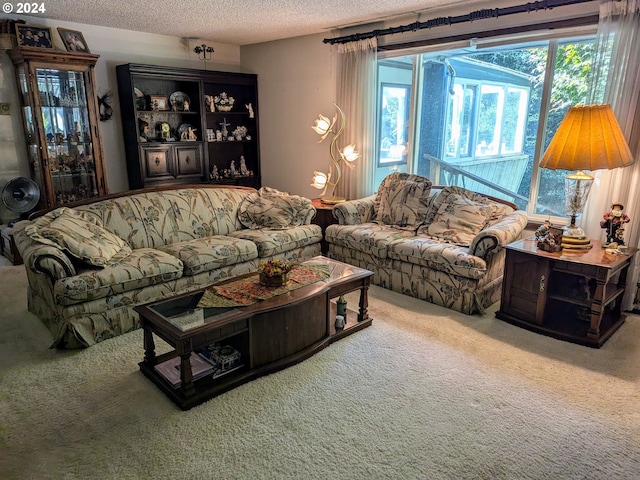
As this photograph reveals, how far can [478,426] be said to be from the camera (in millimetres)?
2164

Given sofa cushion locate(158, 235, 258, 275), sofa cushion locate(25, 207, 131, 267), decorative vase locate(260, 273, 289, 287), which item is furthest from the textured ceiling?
decorative vase locate(260, 273, 289, 287)

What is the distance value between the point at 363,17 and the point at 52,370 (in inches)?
156

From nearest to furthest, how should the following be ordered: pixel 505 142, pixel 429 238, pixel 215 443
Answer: pixel 215 443, pixel 429 238, pixel 505 142

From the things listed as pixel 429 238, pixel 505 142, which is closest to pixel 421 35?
pixel 505 142

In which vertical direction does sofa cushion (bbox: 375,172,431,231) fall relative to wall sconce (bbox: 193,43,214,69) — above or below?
below

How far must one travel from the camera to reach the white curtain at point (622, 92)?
10.2ft

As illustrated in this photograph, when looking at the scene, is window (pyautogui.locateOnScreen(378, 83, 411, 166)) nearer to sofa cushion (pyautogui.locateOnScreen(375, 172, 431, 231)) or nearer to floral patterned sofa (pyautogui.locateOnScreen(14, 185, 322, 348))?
sofa cushion (pyautogui.locateOnScreen(375, 172, 431, 231))

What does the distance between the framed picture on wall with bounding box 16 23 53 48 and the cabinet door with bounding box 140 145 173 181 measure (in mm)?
1299

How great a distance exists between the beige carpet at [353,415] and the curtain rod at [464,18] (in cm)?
250

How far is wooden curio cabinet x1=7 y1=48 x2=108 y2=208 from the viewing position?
430cm

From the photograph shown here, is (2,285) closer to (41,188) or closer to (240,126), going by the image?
(41,188)

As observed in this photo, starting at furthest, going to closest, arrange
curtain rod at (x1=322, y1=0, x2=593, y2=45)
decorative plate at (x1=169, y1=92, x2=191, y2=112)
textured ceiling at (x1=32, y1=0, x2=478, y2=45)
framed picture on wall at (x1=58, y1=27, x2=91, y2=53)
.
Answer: decorative plate at (x1=169, y1=92, x2=191, y2=112)
framed picture on wall at (x1=58, y1=27, x2=91, y2=53)
textured ceiling at (x1=32, y1=0, x2=478, y2=45)
curtain rod at (x1=322, y1=0, x2=593, y2=45)

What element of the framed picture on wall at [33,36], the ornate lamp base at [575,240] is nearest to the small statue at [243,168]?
the framed picture on wall at [33,36]

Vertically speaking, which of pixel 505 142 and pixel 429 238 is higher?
pixel 505 142
